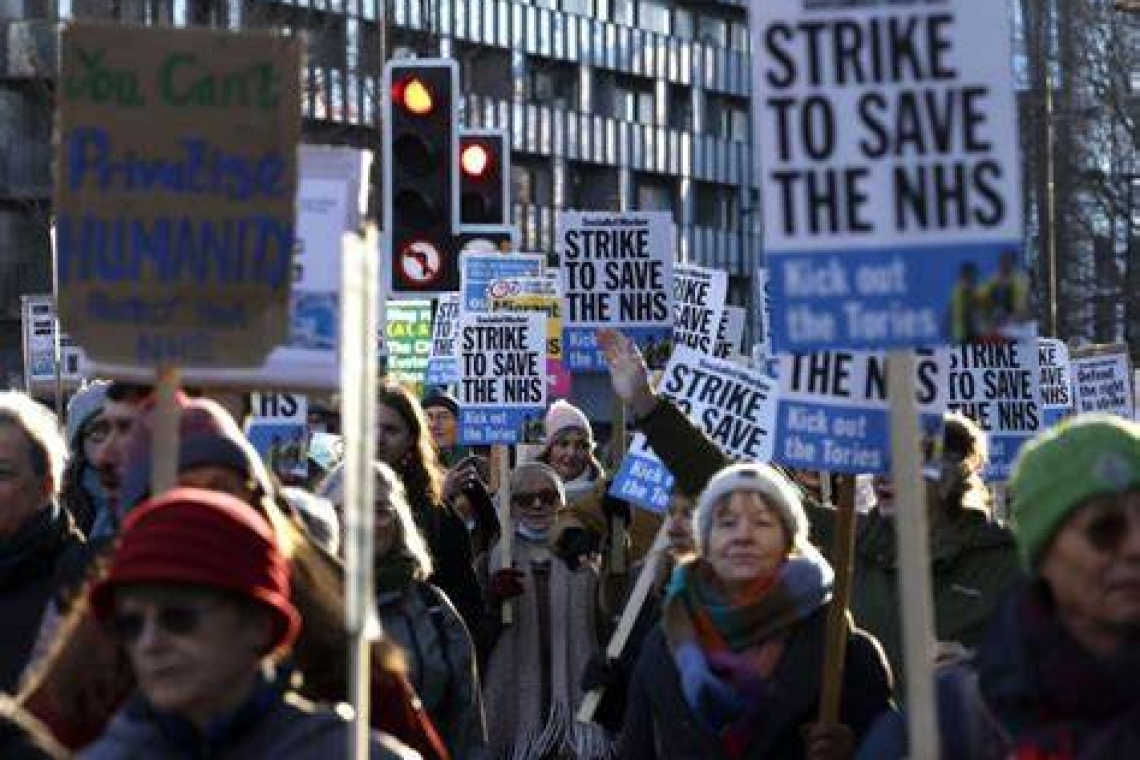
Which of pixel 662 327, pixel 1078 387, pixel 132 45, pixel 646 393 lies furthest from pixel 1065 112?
A: pixel 132 45

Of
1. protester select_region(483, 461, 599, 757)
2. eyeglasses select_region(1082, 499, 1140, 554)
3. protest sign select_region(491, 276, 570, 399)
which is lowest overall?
protester select_region(483, 461, 599, 757)

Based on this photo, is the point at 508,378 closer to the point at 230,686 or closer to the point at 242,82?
the point at 242,82

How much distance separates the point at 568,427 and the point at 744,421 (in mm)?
4279

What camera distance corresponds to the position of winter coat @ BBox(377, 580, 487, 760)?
10.1 m

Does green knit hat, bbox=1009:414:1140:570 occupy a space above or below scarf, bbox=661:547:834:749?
above

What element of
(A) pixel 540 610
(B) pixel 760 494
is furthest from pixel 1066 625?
(A) pixel 540 610

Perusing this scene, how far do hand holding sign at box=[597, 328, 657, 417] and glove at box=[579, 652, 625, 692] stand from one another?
888 mm

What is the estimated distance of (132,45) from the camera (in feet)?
25.4

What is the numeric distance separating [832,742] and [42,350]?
2113 centimetres

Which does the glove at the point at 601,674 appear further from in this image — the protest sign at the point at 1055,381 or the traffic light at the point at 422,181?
the protest sign at the point at 1055,381

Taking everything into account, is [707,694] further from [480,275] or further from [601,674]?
[480,275]

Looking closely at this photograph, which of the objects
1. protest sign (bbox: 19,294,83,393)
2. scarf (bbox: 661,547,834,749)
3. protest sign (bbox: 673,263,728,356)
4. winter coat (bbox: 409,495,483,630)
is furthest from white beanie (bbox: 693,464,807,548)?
protest sign (bbox: 19,294,83,393)

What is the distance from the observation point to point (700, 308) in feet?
70.1

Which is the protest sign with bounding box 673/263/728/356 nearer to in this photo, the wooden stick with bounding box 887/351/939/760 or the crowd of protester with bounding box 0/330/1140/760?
the crowd of protester with bounding box 0/330/1140/760
